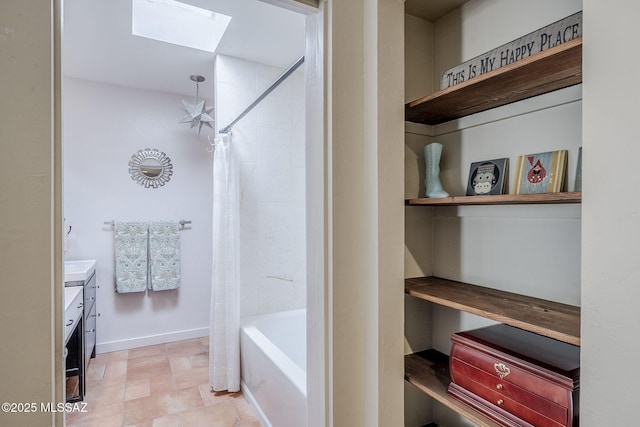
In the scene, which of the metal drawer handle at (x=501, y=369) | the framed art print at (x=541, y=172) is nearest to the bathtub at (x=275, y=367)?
the metal drawer handle at (x=501, y=369)

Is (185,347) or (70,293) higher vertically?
(70,293)

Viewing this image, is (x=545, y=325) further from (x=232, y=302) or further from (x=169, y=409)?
(x=169, y=409)

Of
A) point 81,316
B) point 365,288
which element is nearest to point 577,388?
point 365,288

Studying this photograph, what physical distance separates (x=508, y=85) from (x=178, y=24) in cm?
252

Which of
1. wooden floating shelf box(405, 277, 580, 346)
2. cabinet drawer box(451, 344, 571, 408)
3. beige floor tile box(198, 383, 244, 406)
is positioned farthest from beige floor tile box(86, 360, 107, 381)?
cabinet drawer box(451, 344, 571, 408)

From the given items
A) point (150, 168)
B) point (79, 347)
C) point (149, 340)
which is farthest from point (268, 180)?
point (149, 340)

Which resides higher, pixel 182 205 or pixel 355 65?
pixel 355 65

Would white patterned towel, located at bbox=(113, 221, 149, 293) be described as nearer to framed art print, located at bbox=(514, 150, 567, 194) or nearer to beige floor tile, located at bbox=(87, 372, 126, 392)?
beige floor tile, located at bbox=(87, 372, 126, 392)

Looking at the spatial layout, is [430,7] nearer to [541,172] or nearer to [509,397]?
[541,172]

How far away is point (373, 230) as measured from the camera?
43.5 inches

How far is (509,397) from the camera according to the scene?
0.89 metres

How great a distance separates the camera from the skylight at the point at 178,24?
242 cm

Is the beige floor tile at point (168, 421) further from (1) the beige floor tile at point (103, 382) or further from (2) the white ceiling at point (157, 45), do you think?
(2) the white ceiling at point (157, 45)
